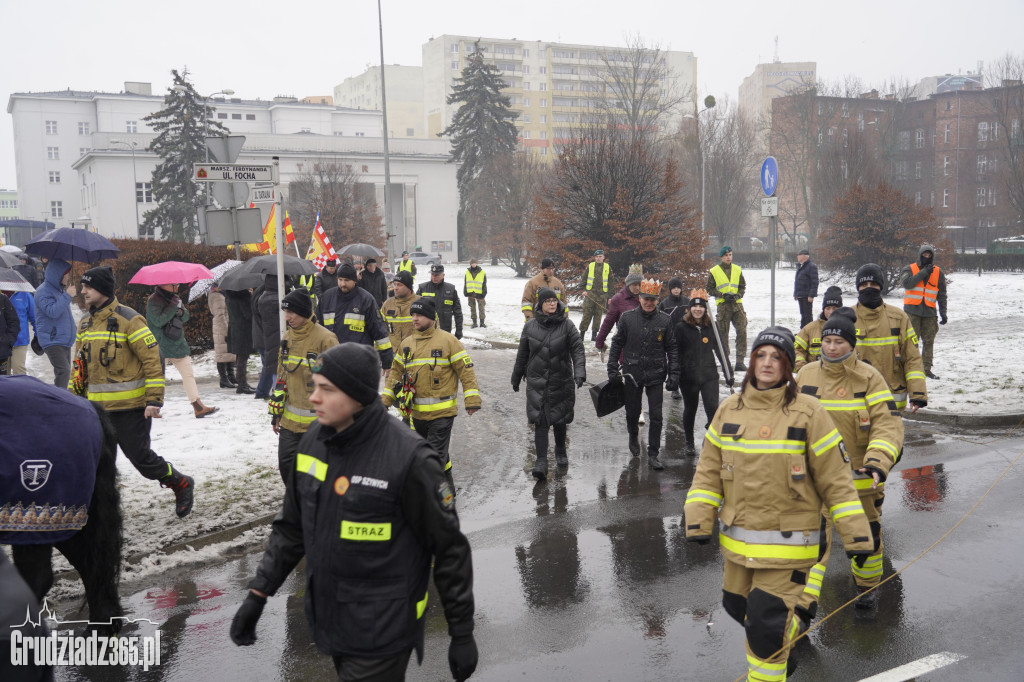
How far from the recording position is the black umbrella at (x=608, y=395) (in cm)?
955

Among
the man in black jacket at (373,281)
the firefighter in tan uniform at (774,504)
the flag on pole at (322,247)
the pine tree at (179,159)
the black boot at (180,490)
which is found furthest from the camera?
the pine tree at (179,159)

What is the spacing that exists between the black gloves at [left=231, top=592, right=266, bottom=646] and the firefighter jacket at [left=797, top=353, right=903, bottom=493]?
3.64 meters

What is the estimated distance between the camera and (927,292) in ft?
46.4

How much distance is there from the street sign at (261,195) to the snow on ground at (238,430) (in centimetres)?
293

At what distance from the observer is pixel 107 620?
5102 mm

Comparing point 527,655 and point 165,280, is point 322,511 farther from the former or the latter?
point 165,280

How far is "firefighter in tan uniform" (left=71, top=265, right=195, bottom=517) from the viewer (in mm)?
6832

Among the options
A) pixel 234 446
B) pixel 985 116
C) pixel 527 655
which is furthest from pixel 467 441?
pixel 985 116

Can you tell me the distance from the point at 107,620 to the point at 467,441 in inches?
235

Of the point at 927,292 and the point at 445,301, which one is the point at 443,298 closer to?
the point at 445,301

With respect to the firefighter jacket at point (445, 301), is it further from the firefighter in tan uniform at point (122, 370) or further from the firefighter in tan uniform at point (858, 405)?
the firefighter in tan uniform at point (858, 405)

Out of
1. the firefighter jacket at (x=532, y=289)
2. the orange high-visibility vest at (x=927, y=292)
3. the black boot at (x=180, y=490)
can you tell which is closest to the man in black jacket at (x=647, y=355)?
the firefighter jacket at (x=532, y=289)

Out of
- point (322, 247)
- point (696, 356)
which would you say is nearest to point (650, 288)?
point (696, 356)

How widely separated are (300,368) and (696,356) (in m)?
4.87
